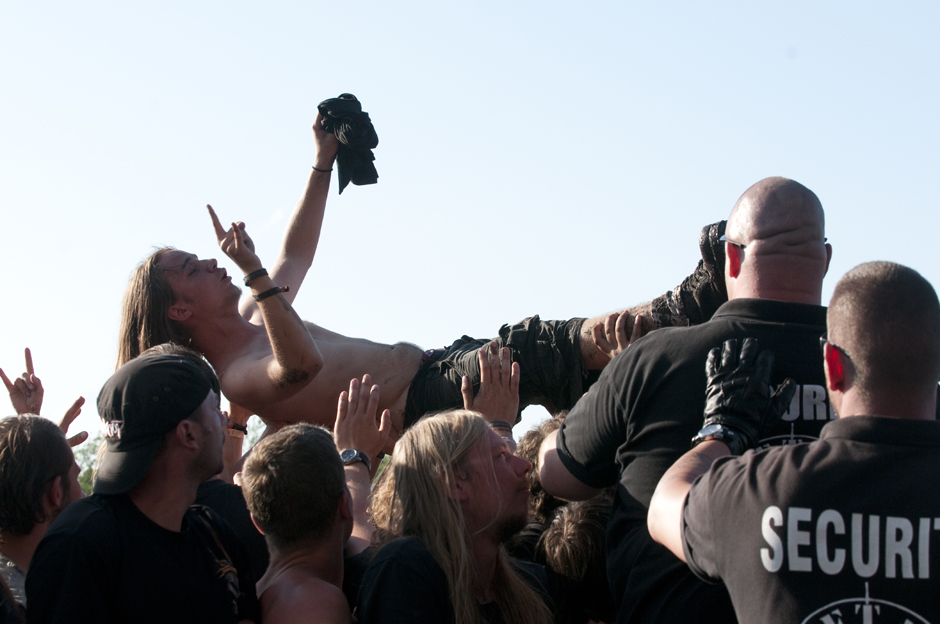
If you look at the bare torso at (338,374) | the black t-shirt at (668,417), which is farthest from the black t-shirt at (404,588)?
the bare torso at (338,374)

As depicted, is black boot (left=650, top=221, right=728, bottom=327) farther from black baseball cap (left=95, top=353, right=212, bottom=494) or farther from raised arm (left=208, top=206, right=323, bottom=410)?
black baseball cap (left=95, top=353, right=212, bottom=494)

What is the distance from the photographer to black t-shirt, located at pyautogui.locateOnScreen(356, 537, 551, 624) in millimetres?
2555

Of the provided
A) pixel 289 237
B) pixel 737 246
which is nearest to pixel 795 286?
pixel 737 246

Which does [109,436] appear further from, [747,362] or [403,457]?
[747,362]

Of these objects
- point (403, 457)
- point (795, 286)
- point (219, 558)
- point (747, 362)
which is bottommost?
point (219, 558)

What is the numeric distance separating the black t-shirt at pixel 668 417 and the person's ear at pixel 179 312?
2.94m

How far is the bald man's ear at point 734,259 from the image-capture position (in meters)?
2.68

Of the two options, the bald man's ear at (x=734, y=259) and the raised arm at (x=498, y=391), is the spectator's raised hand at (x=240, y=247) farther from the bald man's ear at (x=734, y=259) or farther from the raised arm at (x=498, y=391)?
the bald man's ear at (x=734, y=259)

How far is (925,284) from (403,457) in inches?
67.1

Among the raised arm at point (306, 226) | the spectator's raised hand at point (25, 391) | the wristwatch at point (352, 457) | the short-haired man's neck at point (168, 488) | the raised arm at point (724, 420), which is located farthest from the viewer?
the raised arm at point (306, 226)

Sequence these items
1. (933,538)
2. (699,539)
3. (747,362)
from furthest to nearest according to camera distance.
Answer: (747,362) < (699,539) < (933,538)

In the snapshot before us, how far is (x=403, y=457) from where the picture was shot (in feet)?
10.2

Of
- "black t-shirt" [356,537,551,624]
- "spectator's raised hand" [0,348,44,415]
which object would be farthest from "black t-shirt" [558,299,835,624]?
"spectator's raised hand" [0,348,44,415]

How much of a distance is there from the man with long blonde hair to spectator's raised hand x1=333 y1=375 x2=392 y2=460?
1.31ft
